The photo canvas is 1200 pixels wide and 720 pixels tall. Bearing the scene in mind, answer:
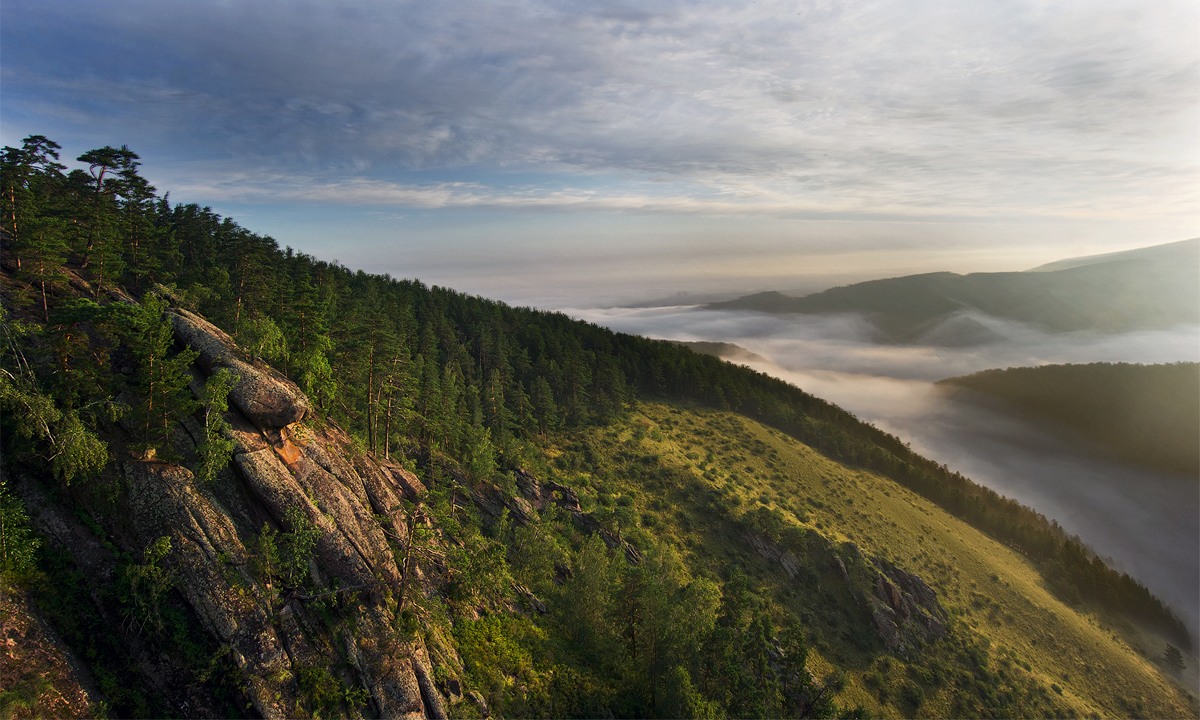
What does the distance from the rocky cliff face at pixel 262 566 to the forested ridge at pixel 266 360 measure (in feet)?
6.02

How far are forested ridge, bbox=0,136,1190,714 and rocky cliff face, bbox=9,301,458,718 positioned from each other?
6.02 ft

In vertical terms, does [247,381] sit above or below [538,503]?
above

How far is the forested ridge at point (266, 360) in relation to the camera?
73.1ft

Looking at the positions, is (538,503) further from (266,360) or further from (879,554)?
(879,554)

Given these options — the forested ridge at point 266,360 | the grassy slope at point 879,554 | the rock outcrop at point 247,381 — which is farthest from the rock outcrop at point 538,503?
the rock outcrop at point 247,381

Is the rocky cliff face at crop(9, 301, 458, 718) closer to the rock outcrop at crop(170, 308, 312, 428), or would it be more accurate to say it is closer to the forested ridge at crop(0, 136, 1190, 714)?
the rock outcrop at crop(170, 308, 312, 428)

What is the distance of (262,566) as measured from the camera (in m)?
21.5

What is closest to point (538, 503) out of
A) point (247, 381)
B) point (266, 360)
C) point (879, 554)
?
point (266, 360)

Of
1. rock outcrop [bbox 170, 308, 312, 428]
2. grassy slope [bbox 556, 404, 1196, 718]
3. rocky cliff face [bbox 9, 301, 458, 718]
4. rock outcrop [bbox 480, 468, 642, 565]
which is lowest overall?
grassy slope [bbox 556, 404, 1196, 718]

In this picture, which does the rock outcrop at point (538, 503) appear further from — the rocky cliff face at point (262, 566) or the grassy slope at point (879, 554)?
the rocky cliff face at point (262, 566)

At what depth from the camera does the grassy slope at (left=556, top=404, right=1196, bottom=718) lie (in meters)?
61.6

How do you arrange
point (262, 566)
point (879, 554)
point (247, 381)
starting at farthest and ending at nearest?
point (879, 554) < point (247, 381) < point (262, 566)

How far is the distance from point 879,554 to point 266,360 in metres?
88.7

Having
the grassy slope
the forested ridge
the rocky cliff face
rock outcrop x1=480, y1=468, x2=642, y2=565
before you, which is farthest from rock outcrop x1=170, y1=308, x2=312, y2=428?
the grassy slope
